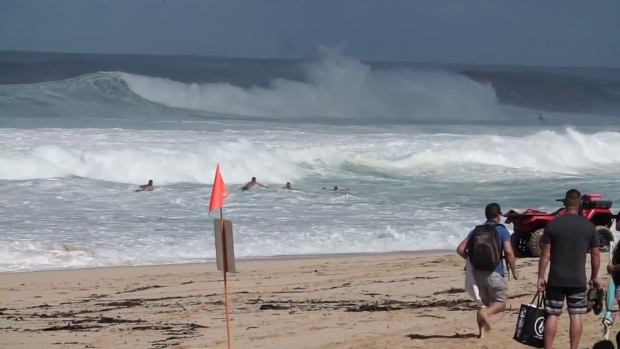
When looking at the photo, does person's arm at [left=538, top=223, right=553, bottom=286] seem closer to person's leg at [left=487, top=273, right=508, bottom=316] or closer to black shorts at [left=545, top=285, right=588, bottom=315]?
black shorts at [left=545, top=285, right=588, bottom=315]

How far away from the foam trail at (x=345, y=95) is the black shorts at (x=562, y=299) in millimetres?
33643

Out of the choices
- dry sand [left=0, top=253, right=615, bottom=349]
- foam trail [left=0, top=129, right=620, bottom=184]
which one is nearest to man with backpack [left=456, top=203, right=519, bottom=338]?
dry sand [left=0, top=253, right=615, bottom=349]

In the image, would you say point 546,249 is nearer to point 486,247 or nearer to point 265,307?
point 486,247

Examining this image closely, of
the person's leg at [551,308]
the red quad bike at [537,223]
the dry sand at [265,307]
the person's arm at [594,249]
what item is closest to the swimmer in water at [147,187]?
the dry sand at [265,307]

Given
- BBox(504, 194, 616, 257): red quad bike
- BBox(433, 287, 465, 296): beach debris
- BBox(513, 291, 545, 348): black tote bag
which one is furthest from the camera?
BBox(504, 194, 616, 257): red quad bike

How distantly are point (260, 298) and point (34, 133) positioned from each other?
17.0 m

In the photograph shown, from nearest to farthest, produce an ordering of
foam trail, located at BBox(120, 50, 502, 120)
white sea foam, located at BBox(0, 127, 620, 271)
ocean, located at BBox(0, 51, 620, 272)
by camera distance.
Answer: white sea foam, located at BBox(0, 127, 620, 271) → ocean, located at BBox(0, 51, 620, 272) → foam trail, located at BBox(120, 50, 502, 120)

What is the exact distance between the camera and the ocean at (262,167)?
14080 millimetres

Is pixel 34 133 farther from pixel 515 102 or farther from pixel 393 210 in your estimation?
pixel 515 102

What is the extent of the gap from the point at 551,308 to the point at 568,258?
1.19 feet

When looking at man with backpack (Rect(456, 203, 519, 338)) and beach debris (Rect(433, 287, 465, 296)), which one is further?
beach debris (Rect(433, 287, 465, 296))

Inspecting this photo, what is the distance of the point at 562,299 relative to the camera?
22.2 ft

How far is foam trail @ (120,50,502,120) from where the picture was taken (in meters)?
41.8

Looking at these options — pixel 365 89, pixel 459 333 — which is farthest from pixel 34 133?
pixel 365 89
